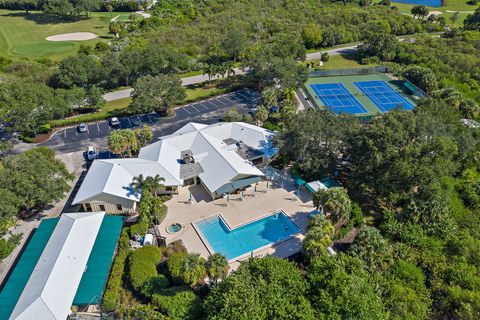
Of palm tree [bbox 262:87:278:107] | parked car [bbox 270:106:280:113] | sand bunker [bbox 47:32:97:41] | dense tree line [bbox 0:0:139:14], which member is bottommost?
parked car [bbox 270:106:280:113]

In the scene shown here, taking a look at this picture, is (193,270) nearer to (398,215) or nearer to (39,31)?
(398,215)

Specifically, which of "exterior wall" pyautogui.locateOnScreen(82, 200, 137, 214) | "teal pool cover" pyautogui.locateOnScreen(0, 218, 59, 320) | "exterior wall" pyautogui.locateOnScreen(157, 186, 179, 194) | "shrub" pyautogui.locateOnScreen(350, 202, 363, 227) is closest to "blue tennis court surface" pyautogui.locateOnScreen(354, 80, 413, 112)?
"shrub" pyautogui.locateOnScreen(350, 202, 363, 227)

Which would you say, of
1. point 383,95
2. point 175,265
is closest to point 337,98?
point 383,95

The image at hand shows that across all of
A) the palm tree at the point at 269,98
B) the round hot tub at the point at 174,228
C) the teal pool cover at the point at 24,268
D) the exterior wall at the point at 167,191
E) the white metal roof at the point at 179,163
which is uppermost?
the palm tree at the point at 269,98

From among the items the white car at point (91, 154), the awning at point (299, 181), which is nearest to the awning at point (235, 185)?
the awning at point (299, 181)

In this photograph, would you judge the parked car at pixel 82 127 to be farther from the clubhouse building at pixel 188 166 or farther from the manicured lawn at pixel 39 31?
the manicured lawn at pixel 39 31

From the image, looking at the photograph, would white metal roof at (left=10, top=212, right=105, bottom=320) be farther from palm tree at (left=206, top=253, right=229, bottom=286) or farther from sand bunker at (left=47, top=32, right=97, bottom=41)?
sand bunker at (left=47, top=32, right=97, bottom=41)
